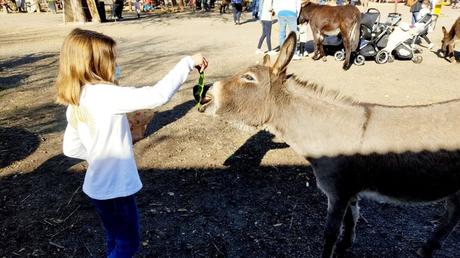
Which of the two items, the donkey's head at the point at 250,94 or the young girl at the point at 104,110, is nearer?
the young girl at the point at 104,110

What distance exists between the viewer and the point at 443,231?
340 cm

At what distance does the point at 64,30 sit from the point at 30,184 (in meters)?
16.4

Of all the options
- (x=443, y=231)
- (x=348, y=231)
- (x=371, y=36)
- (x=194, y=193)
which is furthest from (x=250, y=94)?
(x=371, y=36)

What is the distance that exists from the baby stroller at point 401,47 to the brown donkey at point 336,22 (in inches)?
36.3

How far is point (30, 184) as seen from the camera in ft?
15.2

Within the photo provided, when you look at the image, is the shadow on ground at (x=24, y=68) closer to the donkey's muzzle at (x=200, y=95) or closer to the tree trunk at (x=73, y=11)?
the donkey's muzzle at (x=200, y=95)

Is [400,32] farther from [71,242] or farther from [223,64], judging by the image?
[71,242]

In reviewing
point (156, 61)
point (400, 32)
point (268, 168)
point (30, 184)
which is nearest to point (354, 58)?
point (400, 32)

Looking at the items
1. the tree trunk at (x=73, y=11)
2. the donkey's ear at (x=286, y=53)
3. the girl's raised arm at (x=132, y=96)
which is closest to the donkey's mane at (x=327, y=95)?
the donkey's ear at (x=286, y=53)

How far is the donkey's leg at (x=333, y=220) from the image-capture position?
9.72 feet

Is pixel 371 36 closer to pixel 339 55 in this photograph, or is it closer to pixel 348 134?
pixel 339 55

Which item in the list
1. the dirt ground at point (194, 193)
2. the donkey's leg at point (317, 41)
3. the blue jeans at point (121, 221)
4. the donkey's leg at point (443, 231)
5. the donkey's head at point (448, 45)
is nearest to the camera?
the blue jeans at point (121, 221)

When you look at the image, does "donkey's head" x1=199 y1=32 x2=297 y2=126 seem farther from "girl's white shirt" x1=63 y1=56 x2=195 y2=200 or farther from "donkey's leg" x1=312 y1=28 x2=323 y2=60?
"donkey's leg" x1=312 y1=28 x2=323 y2=60

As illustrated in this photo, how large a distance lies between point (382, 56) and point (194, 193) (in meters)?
8.25
